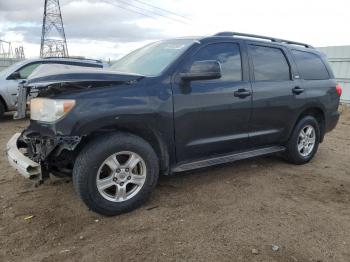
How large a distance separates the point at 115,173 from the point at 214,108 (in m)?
1.38

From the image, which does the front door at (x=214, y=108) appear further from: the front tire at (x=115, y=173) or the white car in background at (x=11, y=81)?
the white car in background at (x=11, y=81)

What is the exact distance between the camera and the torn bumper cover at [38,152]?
10.3ft

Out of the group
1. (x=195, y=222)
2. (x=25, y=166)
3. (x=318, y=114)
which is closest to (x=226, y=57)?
(x=195, y=222)

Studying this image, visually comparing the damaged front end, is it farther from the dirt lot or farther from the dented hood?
the dirt lot

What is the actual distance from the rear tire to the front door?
107 cm

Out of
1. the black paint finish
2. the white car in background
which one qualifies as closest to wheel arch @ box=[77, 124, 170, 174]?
the black paint finish

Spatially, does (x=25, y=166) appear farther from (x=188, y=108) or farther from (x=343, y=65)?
(x=343, y=65)

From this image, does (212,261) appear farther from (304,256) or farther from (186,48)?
(186,48)

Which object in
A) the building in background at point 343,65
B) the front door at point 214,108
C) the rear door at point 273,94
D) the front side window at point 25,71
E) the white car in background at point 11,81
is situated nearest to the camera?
the front door at point 214,108

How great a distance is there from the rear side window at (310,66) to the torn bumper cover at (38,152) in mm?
3612

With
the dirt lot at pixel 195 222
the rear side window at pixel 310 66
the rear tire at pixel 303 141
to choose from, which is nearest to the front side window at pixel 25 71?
the dirt lot at pixel 195 222

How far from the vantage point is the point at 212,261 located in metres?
Answer: 2.72

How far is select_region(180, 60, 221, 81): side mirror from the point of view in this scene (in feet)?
11.8

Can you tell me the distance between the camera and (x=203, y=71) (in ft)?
11.8
